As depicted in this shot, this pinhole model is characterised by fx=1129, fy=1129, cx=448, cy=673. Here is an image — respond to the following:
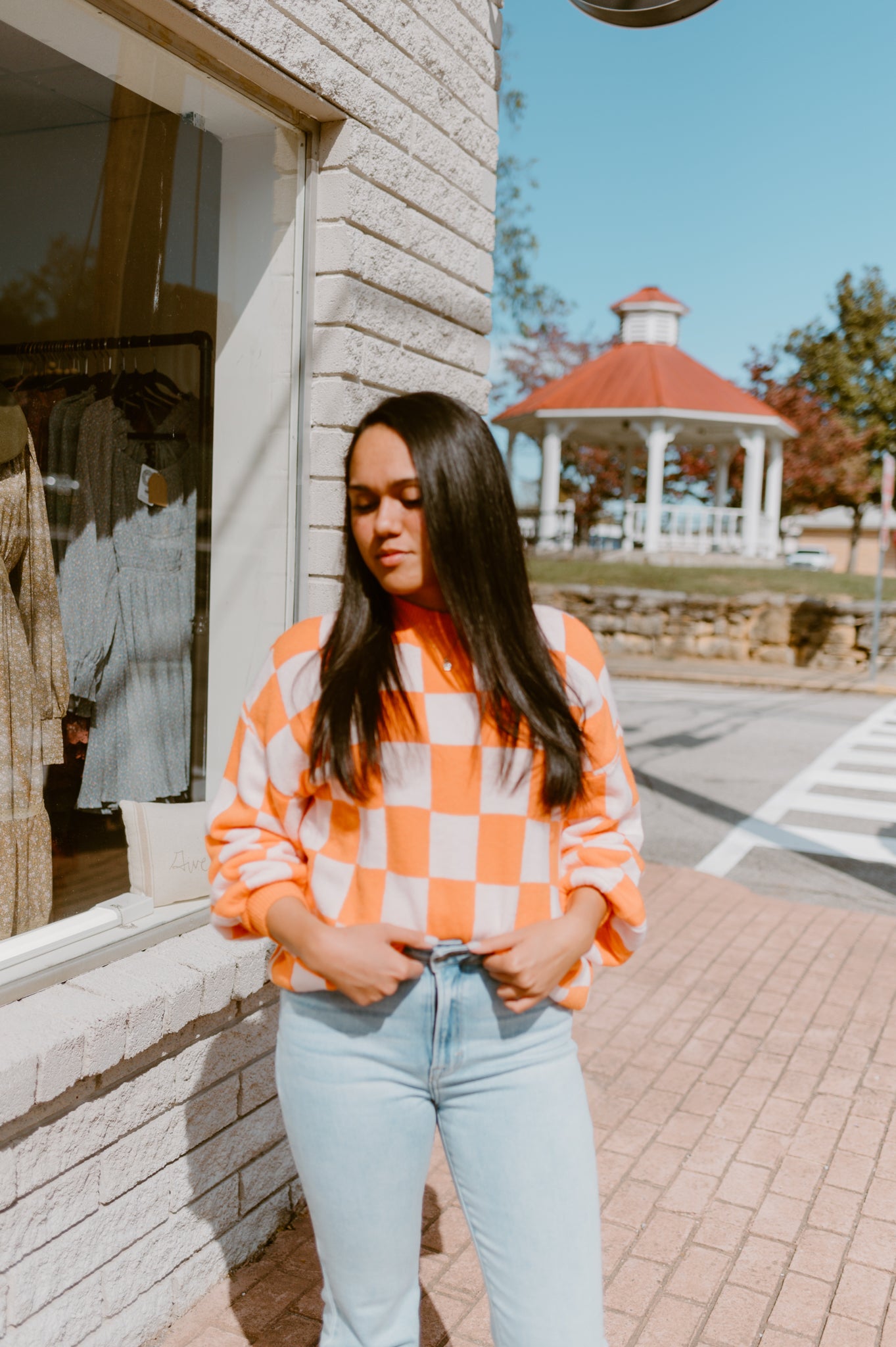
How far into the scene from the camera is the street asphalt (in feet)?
22.5

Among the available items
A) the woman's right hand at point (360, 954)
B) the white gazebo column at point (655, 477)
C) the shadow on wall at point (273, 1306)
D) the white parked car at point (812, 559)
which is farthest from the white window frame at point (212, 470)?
the white parked car at point (812, 559)

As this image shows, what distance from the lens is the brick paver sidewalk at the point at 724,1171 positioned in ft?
8.77

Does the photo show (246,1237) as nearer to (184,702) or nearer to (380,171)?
(184,702)

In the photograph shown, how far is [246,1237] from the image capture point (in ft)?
9.21

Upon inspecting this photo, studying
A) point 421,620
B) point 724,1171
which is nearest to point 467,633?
point 421,620

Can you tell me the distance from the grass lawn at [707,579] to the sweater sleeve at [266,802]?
17.8 meters

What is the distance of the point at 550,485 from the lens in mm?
24875

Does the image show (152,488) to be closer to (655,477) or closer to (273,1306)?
(273,1306)

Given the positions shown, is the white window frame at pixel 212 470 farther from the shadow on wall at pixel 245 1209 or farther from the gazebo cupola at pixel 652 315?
the gazebo cupola at pixel 652 315

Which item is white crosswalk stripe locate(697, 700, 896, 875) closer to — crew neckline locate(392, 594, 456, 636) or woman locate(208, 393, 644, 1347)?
woman locate(208, 393, 644, 1347)

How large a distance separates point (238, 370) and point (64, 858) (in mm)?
1377

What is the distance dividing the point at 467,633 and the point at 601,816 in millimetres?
352

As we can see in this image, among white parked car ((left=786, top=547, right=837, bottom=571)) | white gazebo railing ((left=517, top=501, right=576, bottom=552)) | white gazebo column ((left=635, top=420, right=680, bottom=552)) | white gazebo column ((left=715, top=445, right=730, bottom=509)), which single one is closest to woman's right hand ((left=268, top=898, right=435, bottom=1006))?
white gazebo column ((left=635, top=420, right=680, bottom=552))

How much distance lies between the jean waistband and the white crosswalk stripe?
18.1ft
